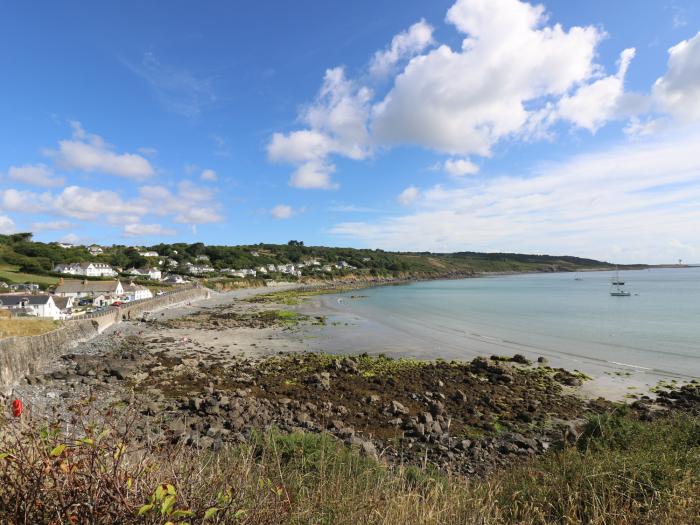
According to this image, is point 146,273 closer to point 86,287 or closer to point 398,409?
point 86,287

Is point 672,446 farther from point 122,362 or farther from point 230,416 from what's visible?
point 122,362

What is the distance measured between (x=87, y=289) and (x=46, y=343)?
43350 mm

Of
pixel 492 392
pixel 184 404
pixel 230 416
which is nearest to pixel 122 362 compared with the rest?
pixel 184 404

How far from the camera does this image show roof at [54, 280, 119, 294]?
189ft

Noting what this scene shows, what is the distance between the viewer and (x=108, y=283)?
60969 mm

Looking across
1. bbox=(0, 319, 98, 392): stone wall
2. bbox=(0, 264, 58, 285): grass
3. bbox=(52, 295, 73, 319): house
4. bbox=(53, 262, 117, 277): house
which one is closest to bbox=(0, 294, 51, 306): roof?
bbox=(52, 295, 73, 319): house

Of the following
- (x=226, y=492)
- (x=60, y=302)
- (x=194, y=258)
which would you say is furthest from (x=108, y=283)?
(x=194, y=258)

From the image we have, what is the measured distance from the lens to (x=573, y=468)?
5.75m

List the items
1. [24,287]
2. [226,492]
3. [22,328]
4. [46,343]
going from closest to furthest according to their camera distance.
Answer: [226,492]
[46,343]
[22,328]
[24,287]

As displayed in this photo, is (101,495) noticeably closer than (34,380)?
Yes

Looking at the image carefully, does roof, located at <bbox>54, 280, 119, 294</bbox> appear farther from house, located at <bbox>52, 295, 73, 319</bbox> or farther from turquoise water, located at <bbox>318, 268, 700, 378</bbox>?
turquoise water, located at <bbox>318, 268, 700, 378</bbox>

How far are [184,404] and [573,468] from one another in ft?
44.9

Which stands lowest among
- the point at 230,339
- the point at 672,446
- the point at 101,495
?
the point at 230,339

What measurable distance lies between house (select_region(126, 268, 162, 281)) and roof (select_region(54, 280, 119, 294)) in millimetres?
36558
